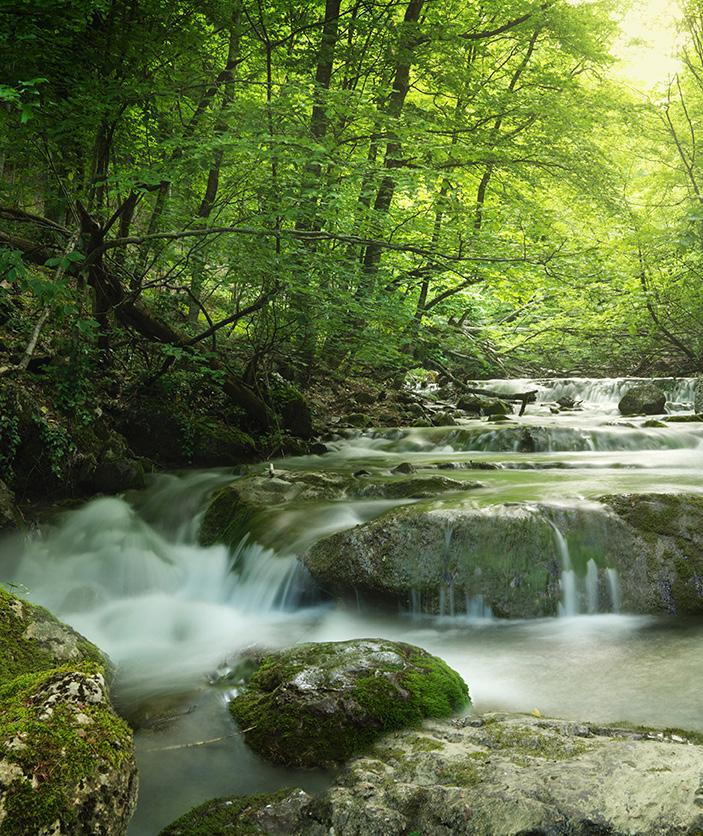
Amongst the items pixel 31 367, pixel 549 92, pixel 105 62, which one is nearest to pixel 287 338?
pixel 31 367

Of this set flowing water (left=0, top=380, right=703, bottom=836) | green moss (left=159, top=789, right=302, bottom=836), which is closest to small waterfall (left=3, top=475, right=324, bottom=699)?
flowing water (left=0, top=380, right=703, bottom=836)

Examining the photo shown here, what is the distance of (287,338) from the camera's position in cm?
917

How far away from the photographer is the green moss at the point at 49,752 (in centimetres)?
163

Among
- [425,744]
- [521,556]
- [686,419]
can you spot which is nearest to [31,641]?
[425,744]

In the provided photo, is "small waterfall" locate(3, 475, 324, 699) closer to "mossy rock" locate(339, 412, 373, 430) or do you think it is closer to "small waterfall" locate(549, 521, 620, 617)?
"small waterfall" locate(549, 521, 620, 617)

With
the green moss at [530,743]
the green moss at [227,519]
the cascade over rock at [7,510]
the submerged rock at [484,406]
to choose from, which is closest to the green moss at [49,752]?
the green moss at [530,743]

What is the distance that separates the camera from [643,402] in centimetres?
1291

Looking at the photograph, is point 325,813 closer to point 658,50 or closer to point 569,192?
point 569,192

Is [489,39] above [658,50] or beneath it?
beneath

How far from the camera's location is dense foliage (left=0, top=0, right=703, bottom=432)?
549 centimetres

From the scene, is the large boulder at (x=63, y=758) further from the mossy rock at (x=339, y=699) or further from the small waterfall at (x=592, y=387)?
the small waterfall at (x=592, y=387)

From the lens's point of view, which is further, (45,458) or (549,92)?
(549,92)

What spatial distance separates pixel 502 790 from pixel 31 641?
2216 mm

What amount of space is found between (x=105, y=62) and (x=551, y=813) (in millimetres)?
6263
